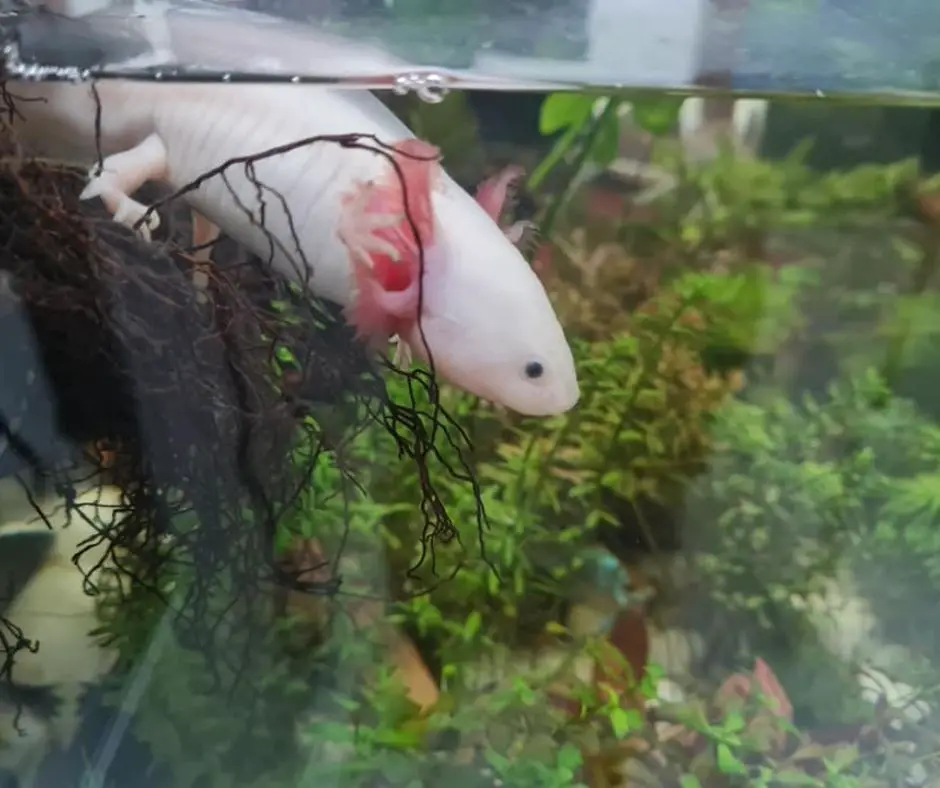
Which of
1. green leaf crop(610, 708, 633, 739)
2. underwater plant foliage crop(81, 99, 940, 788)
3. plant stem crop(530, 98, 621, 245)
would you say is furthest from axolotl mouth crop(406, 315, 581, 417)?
green leaf crop(610, 708, 633, 739)

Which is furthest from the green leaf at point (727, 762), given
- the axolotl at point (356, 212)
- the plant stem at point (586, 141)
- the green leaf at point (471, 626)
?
the plant stem at point (586, 141)

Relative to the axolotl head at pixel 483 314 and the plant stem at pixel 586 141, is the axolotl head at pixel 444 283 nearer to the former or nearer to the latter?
the axolotl head at pixel 483 314

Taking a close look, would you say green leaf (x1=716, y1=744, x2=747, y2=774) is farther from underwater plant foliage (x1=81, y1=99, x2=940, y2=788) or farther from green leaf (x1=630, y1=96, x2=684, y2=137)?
green leaf (x1=630, y1=96, x2=684, y2=137)

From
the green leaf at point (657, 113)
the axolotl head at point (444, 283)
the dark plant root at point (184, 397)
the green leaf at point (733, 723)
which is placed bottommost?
the green leaf at point (733, 723)

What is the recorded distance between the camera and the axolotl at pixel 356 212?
2.77 feet

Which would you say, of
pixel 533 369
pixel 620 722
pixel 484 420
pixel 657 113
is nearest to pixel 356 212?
pixel 533 369

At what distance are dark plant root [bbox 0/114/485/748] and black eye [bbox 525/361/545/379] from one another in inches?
→ 4.5

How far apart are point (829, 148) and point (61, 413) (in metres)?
1.11

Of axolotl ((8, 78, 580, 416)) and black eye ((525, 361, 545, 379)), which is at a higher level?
axolotl ((8, 78, 580, 416))

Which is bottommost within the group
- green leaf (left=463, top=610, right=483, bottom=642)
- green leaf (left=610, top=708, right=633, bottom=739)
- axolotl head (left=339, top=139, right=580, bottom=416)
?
green leaf (left=610, top=708, right=633, bottom=739)

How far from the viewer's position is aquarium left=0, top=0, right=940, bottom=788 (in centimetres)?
95

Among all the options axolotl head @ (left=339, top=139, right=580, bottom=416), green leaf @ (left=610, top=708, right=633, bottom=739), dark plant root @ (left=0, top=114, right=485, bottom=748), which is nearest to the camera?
axolotl head @ (left=339, top=139, right=580, bottom=416)

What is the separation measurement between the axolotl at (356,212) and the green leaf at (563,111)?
21 cm

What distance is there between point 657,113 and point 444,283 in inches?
19.8
